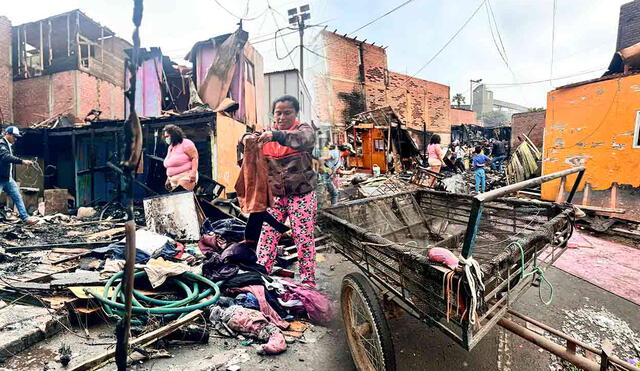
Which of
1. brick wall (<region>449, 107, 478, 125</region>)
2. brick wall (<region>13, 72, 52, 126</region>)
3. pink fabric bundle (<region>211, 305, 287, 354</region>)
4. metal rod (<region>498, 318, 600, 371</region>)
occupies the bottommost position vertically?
pink fabric bundle (<region>211, 305, 287, 354</region>)

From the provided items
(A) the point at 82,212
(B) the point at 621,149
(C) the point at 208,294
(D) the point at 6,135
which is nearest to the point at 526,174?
(B) the point at 621,149

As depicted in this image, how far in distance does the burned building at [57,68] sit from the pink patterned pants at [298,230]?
1297 centimetres

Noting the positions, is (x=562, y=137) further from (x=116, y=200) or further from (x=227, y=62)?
(x=116, y=200)

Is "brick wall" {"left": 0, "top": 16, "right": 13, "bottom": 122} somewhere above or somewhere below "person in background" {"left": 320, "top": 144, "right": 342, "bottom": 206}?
above

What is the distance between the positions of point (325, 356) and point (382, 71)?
15.4 metres

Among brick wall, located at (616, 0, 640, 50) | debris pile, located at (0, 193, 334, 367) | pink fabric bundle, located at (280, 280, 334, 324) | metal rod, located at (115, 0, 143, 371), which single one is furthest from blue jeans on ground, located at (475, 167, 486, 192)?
metal rod, located at (115, 0, 143, 371)

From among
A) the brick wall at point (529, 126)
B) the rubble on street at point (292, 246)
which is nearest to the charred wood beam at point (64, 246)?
the rubble on street at point (292, 246)

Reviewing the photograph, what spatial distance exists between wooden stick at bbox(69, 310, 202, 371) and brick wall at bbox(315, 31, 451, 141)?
351 centimetres

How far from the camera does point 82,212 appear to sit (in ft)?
24.4

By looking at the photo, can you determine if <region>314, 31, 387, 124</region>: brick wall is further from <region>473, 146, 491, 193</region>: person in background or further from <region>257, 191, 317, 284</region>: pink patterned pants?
<region>257, 191, 317, 284</region>: pink patterned pants

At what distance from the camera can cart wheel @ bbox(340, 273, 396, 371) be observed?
1.67 m

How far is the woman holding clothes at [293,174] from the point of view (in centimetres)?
285

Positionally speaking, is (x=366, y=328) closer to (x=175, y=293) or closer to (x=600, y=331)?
(x=175, y=293)

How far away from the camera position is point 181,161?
17.1 feet
